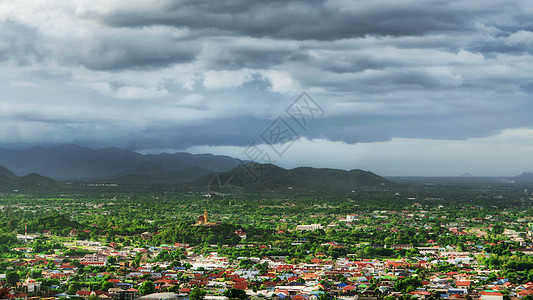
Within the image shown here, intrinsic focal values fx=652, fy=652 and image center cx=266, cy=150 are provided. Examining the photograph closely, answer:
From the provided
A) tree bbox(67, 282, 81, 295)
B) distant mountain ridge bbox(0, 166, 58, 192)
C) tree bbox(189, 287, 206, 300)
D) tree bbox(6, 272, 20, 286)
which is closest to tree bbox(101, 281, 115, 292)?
tree bbox(67, 282, 81, 295)

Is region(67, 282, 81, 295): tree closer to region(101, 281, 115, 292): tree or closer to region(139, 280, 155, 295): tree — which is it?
region(101, 281, 115, 292): tree

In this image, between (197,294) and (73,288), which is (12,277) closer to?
(73,288)

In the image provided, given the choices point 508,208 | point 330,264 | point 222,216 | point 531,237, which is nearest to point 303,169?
point 508,208

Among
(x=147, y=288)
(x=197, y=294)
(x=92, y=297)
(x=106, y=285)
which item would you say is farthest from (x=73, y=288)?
(x=197, y=294)

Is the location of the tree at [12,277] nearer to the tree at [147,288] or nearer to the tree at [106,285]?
the tree at [106,285]

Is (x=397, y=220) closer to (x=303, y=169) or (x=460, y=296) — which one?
(x=460, y=296)

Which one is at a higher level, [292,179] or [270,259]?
[292,179]
